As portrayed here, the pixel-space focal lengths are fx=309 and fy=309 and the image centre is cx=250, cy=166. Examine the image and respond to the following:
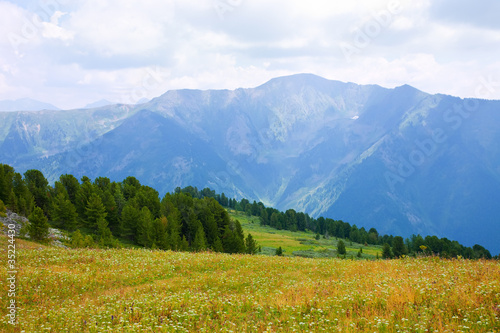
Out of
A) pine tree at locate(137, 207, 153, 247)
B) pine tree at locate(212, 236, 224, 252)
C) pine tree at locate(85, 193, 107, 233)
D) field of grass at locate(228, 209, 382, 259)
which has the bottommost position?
field of grass at locate(228, 209, 382, 259)

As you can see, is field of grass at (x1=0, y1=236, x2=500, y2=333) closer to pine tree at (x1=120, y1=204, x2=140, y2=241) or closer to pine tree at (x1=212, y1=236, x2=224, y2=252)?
pine tree at (x1=120, y1=204, x2=140, y2=241)

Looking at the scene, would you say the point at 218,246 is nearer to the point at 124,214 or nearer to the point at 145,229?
the point at 145,229

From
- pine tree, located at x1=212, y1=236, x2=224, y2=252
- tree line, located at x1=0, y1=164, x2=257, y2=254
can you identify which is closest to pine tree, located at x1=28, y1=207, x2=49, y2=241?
tree line, located at x1=0, y1=164, x2=257, y2=254

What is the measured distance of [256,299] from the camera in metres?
14.9

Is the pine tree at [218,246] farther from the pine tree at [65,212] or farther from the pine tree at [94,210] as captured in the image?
the pine tree at [65,212]

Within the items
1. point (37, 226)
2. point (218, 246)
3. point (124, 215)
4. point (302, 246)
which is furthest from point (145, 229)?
point (302, 246)

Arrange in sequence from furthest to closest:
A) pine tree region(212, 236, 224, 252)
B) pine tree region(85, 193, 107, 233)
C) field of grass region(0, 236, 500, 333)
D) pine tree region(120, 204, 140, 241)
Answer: pine tree region(212, 236, 224, 252), pine tree region(120, 204, 140, 241), pine tree region(85, 193, 107, 233), field of grass region(0, 236, 500, 333)

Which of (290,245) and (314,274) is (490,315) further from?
(290,245)

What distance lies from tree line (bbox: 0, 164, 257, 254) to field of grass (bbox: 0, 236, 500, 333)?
4357 cm

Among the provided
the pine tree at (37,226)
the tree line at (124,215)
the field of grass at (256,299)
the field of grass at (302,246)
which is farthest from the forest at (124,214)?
the field of grass at (256,299)

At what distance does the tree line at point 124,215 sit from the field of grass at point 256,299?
43.6 m

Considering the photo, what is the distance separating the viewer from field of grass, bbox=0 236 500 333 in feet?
36.3

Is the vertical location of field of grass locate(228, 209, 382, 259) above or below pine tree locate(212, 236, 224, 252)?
below

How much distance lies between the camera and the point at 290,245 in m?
131
